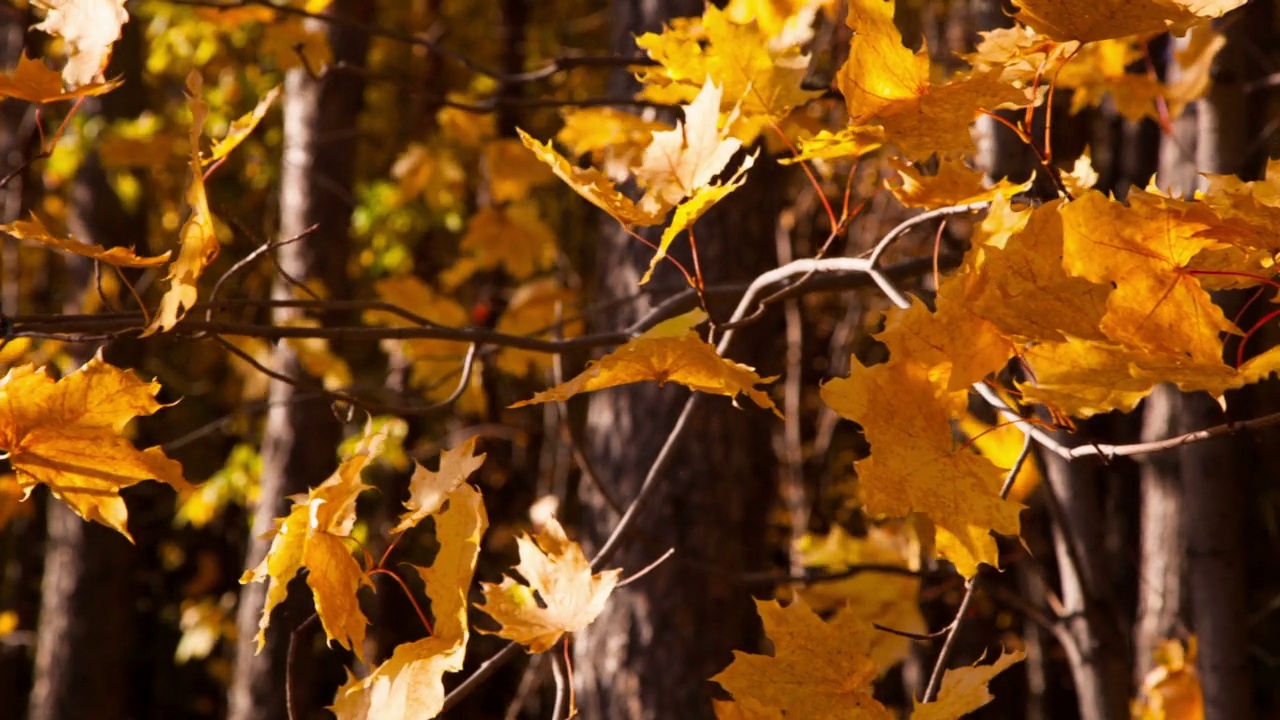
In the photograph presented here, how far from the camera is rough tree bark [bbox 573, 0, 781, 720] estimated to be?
2.19 meters

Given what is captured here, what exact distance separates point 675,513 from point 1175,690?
913 millimetres

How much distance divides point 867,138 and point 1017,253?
0.17 metres

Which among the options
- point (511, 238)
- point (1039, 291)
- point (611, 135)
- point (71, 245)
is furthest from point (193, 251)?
point (511, 238)

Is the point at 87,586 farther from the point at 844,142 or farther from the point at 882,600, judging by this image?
the point at 844,142

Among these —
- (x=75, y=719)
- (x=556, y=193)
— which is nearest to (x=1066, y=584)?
(x=75, y=719)

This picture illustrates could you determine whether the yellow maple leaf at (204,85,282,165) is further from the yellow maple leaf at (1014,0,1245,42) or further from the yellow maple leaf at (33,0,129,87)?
the yellow maple leaf at (1014,0,1245,42)

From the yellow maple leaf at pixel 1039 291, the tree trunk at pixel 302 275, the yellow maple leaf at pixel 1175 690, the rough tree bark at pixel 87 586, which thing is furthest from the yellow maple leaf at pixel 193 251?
the rough tree bark at pixel 87 586

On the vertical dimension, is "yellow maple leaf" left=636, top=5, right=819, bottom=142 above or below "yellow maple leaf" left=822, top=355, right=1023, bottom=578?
above

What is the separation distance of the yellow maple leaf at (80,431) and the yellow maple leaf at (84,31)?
254 millimetres

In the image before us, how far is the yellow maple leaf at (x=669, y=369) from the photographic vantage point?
2.81 ft

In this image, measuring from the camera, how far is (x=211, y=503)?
Answer: 421cm

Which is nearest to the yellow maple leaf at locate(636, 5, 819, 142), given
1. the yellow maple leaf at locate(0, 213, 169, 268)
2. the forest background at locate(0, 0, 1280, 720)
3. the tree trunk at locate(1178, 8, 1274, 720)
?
the forest background at locate(0, 0, 1280, 720)

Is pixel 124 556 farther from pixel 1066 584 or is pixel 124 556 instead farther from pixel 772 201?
pixel 1066 584

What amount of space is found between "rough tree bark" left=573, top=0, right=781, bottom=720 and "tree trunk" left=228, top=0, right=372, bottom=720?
1294mm
